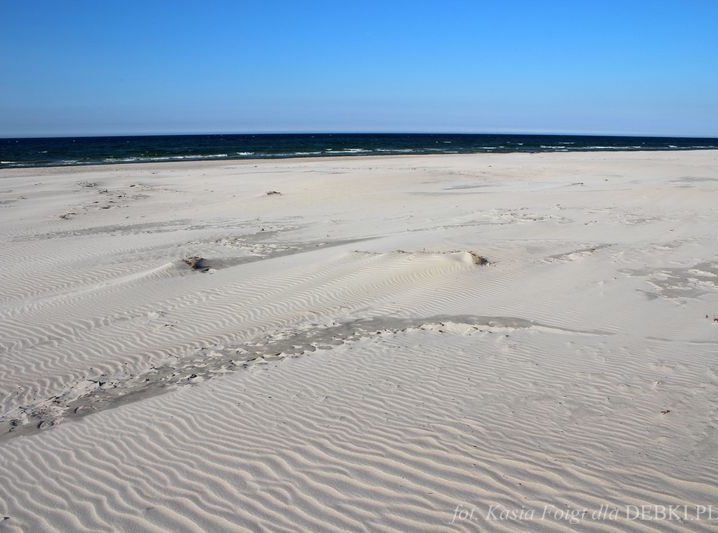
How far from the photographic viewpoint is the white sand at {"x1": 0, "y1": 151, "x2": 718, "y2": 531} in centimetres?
426

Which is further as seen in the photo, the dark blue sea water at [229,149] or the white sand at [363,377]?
the dark blue sea water at [229,149]

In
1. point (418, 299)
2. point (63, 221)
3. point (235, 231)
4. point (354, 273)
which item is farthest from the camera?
point (63, 221)

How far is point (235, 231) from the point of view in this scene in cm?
1569

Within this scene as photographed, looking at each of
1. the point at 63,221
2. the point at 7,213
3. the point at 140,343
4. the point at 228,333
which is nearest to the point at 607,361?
the point at 228,333

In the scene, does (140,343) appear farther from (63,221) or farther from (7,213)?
(7,213)

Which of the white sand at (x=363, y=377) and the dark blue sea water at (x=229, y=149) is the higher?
the dark blue sea water at (x=229, y=149)

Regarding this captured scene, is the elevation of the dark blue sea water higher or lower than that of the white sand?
higher

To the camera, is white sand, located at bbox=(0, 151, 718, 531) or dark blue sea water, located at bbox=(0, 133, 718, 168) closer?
white sand, located at bbox=(0, 151, 718, 531)

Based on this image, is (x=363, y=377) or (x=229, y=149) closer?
(x=363, y=377)

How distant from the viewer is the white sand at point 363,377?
168 inches

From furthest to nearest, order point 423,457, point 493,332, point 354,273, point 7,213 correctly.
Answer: point 7,213 → point 354,273 → point 493,332 → point 423,457

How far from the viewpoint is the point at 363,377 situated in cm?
664

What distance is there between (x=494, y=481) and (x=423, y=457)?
666 mm

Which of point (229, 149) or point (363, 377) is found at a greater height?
point (229, 149)
